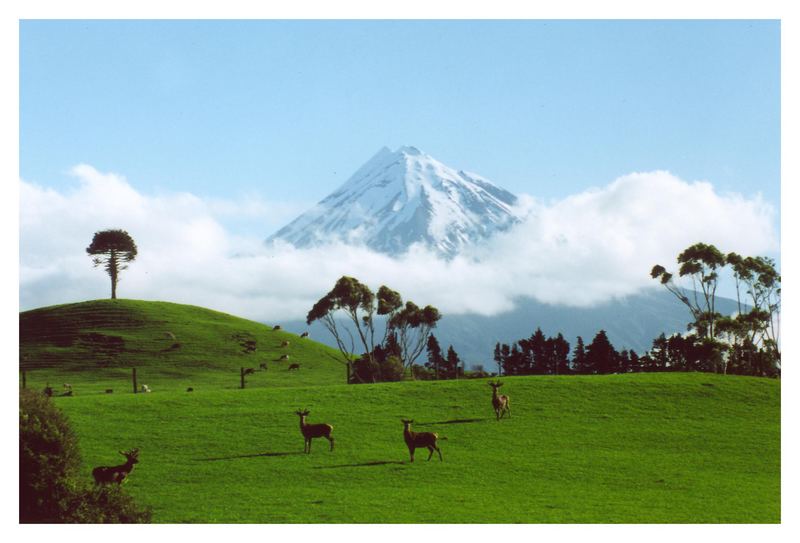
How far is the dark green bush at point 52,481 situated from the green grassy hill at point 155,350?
147 ft

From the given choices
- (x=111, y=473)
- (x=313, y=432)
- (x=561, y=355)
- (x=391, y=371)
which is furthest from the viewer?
(x=561, y=355)

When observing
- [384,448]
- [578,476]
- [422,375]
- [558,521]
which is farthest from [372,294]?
[558,521]

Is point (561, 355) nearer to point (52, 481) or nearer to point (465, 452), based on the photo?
point (465, 452)

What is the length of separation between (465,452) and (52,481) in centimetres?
1853

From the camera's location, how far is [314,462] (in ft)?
114

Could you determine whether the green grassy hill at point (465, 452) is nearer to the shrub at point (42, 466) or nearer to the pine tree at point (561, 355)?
the shrub at point (42, 466)

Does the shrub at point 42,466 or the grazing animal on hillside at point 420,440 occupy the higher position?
the shrub at point 42,466

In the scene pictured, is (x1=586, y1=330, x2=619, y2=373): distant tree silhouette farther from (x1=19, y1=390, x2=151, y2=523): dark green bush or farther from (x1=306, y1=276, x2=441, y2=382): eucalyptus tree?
(x1=19, y1=390, x2=151, y2=523): dark green bush

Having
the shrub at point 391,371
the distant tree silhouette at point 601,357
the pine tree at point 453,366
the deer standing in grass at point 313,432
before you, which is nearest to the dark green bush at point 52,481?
the deer standing in grass at point 313,432

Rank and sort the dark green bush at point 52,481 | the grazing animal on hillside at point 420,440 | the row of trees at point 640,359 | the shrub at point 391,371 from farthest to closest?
1. the row of trees at point 640,359
2. the shrub at point 391,371
3. the grazing animal on hillside at point 420,440
4. the dark green bush at point 52,481

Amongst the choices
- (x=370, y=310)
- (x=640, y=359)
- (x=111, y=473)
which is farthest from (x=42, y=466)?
(x=640, y=359)

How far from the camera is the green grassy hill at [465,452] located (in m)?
27.4

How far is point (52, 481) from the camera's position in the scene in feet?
74.5
